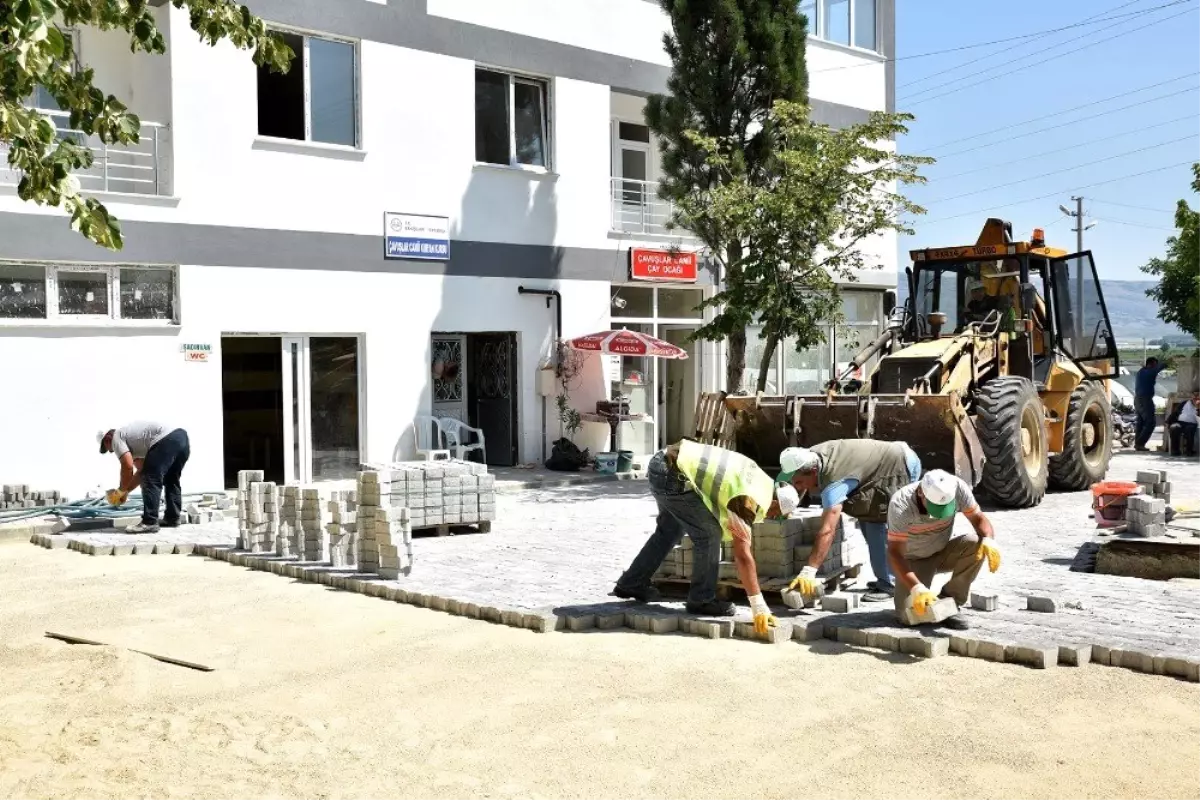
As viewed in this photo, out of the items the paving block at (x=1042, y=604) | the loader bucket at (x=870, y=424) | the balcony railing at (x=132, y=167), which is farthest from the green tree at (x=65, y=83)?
the balcony railing at (x=132, y=167)

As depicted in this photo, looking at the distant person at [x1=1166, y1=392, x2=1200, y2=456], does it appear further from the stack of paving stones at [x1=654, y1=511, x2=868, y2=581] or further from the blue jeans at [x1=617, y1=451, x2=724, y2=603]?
the blue jeans at [x1=617, y1=451, x2=724, y2=603]

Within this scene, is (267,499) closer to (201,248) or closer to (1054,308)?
(201,248)

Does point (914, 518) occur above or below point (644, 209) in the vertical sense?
below

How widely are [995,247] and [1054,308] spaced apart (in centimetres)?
122

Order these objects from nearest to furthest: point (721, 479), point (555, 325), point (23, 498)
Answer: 1. point (721, 479)
2. point (23, 498)
3. point (555, 325)

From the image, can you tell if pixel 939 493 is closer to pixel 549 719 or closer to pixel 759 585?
pixel 759 585

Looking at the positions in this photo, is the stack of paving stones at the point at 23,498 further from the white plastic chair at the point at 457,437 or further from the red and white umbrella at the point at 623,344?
the red and white umbrella at the point at 623,344

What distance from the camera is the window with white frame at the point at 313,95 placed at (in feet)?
56.8

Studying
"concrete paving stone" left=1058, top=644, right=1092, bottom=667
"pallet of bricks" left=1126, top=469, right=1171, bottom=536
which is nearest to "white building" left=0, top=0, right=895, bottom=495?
"pallet of bricks" left=1126, top=469, right=1171, bottom=536

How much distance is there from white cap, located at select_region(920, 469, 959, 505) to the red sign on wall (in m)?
13.7

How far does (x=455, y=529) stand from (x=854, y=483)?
6.22 metres

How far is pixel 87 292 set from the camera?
1574 cm

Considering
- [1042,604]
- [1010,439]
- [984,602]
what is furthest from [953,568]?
[1010,439]

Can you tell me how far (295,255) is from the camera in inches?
682
